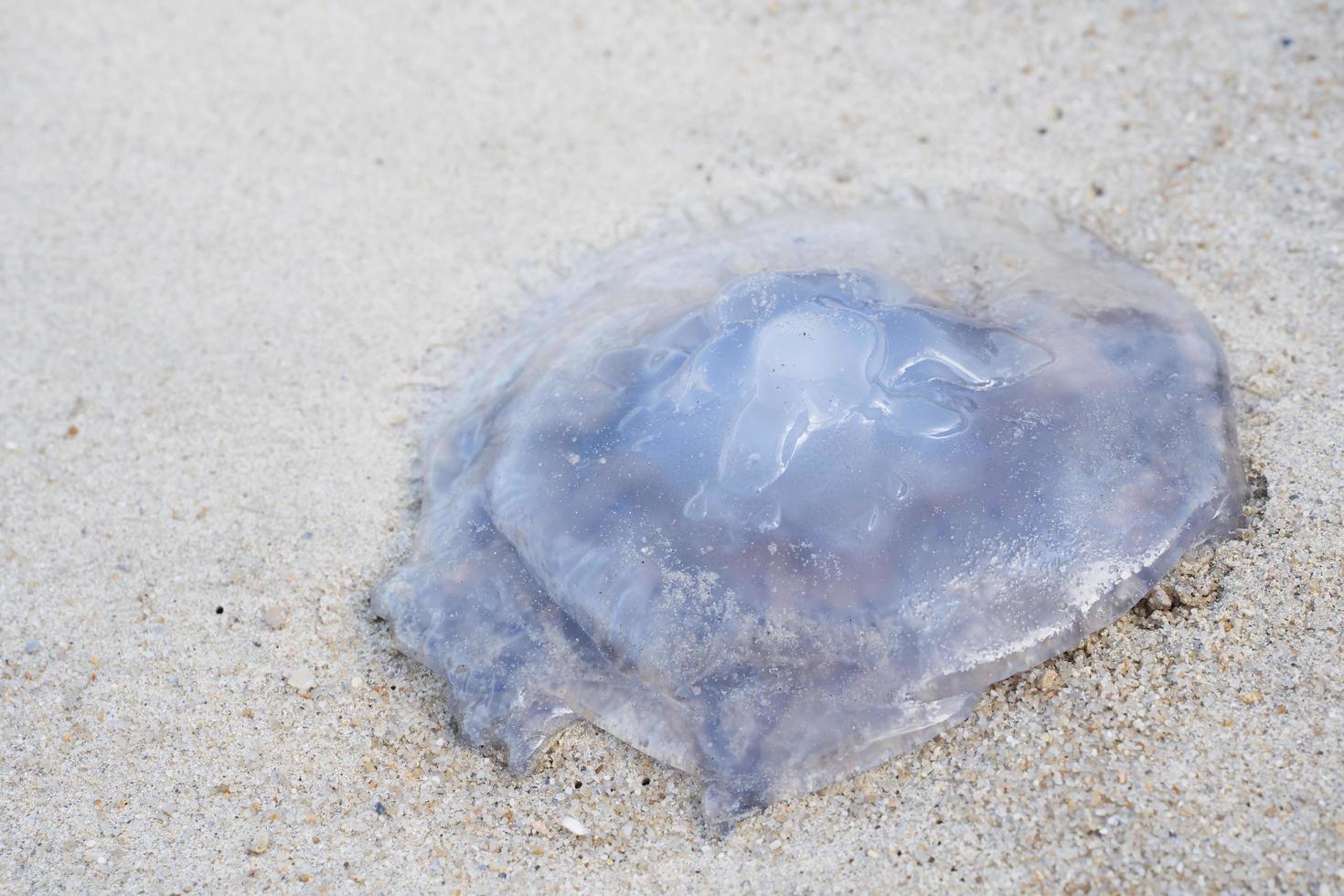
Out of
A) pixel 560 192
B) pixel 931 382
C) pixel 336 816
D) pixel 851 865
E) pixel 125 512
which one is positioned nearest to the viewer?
pixel 851 865

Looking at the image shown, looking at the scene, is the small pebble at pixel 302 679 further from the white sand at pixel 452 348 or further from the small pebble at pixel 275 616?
the small pebble at pixel 275 616

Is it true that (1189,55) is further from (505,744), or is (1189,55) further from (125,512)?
(125,512)

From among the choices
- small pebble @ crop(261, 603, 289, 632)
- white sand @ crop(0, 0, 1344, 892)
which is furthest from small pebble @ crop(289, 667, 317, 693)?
small pebble @ crop(261, 603, 289, 632)

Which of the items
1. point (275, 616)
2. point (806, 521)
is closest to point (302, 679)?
point (275, 616)

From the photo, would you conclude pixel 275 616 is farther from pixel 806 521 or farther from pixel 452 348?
pixel 806 521

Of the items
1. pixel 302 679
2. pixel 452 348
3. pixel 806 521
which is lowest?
pixel 302 679

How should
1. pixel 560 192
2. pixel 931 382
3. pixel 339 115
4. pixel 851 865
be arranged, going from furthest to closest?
1. pixel 339 115
2. pixel 560 192
3. pixel 931 382
4. pixel 851 865

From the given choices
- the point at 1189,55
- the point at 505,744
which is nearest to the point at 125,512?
the point at 505,744
